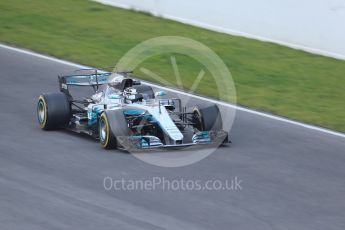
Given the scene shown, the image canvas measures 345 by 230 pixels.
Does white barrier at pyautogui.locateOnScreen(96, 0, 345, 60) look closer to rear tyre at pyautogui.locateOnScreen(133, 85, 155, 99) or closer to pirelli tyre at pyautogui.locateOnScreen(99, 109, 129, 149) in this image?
rear tyre at pyautogui.locateOnScreen(133, 85, 155, 99)

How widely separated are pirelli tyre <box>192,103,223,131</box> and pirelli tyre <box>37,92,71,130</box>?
1786mm

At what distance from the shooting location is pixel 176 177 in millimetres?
10727

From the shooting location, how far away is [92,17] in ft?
64.2

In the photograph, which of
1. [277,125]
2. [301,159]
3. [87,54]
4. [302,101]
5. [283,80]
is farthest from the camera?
[87,54]

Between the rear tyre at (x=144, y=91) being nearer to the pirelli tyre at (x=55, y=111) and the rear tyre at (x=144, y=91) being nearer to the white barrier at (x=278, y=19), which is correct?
the pirelli tyre at (x=55, y=111)

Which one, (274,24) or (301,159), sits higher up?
(274,24)

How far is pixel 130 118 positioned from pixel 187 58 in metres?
5.65

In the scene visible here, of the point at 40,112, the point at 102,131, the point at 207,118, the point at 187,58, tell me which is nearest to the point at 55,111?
the point at 40,112

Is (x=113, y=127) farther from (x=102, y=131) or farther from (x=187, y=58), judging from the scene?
(x=187, y=58)

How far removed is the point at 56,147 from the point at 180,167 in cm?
178

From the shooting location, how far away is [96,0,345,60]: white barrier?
16750mm

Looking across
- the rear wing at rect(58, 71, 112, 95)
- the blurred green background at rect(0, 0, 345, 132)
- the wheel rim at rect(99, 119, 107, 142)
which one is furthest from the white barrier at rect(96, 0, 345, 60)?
the wheel rim at rect(99, 119, 107, 142)

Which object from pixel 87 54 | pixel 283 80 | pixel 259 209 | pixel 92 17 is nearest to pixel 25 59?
pixel 87 54

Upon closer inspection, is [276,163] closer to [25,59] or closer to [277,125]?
[277,125]
